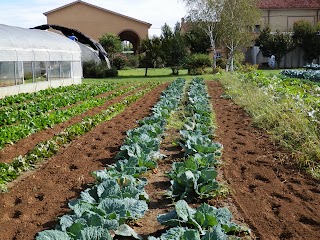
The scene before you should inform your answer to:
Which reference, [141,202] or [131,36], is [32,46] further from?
[131,36]

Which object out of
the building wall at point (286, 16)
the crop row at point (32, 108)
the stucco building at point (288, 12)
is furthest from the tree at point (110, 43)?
the crop row at point (32, 108)

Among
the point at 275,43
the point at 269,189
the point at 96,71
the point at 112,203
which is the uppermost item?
the point at 275,43

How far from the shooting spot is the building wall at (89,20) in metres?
45.8

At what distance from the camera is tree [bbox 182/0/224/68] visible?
3281 cm

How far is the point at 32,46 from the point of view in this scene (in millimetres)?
18734

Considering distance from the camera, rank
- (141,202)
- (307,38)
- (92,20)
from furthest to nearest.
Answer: (92,20) → (307,38) → (141,202)

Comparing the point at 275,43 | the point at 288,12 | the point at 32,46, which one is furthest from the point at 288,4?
the point at 32,46

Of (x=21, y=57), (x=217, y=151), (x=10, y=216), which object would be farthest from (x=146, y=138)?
(x=21, y=57)

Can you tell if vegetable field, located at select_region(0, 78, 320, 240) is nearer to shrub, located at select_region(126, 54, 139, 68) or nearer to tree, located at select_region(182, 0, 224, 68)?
tree, located at select_region(182, 0, 224, 68)

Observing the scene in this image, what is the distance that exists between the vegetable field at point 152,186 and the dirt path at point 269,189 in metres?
0.01

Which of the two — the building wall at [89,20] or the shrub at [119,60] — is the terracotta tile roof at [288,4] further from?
the shrub at [119,60]

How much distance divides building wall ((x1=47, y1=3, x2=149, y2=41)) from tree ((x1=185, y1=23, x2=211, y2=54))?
949cm

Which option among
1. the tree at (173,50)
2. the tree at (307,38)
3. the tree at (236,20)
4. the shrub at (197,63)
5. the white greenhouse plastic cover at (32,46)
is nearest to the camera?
the white greenhouse plastic cover at (32,46)

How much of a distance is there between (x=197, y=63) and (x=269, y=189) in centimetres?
2687
